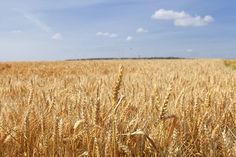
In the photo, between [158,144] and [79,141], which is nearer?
[158,144]

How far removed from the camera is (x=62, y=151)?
2191mm

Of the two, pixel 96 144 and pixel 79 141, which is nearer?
pixel 96 144

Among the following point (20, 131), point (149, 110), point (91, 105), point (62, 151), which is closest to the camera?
point (62, 151)

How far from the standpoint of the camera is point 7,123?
266cm

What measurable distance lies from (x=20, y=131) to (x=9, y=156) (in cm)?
14

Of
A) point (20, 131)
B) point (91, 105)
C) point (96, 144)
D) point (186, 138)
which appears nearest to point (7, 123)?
point (20, 131)

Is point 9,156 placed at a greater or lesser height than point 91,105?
lesser

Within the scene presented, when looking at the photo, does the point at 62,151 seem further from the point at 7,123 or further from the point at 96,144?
the point at 7,123

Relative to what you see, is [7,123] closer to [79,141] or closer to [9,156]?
[9,156]

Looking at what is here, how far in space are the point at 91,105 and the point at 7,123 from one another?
0.52 m

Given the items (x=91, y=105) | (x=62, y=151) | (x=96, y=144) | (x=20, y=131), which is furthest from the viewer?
(x=91, y=105)

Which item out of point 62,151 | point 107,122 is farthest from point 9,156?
point 107,122

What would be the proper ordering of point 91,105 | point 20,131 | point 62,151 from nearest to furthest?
point 62,151, point 20,131, point 91,105

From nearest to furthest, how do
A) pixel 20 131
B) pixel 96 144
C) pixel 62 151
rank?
pixel 96 144, pixel 62 151, pixel 20 131
